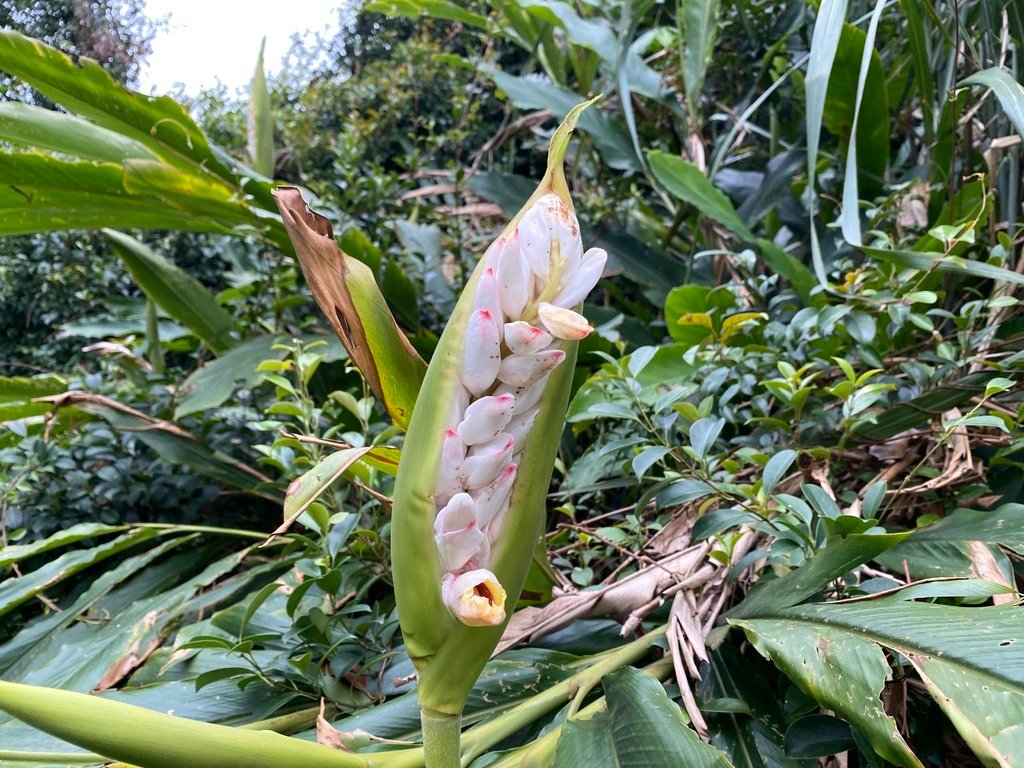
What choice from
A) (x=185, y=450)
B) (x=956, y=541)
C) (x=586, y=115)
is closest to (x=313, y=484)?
(x=956, y=541)

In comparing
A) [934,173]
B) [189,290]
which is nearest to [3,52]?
[189,290]

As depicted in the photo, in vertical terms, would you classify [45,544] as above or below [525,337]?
below

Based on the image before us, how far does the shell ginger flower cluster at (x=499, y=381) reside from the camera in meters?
0.25

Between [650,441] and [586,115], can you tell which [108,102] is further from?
[650,441]

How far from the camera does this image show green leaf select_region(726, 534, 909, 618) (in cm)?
34

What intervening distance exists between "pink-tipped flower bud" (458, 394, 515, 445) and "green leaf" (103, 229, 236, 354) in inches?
40.1

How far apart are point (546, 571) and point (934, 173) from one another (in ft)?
2.41

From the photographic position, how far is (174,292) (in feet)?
3.61

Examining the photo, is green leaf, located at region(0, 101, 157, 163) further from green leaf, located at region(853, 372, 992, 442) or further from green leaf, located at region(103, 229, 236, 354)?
green leaf, located at region(853, 372, 992, 442)

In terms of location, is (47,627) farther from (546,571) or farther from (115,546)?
(546,571)

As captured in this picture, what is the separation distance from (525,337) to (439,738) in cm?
18

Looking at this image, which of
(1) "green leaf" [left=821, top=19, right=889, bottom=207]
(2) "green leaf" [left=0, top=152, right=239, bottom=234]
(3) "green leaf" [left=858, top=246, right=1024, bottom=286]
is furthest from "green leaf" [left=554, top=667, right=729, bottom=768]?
(2) "green leaf" [left=0, top=152, right=239, bottom=234]

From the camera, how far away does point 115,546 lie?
2.25 ft

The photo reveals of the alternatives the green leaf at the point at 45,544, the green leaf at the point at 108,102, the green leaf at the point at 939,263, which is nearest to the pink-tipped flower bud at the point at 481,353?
the green leaf at the point at 939,263
